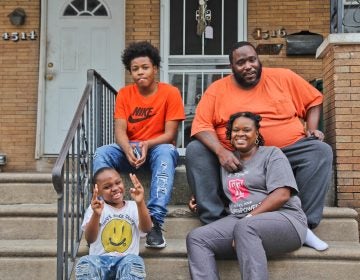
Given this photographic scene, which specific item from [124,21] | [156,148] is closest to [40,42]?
[124,21]

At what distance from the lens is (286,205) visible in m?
3.54

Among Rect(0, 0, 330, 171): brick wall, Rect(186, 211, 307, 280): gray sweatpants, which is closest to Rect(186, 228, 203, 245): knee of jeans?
Rect(186, 211, 307, 280): gray sweatpants

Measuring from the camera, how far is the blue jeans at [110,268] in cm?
323

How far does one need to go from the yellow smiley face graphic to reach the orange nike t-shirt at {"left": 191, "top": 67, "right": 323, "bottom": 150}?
0.93 meters

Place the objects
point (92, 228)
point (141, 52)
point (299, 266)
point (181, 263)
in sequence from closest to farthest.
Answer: point (92, 228), point (299, 266), point (181, 263), point (141, 52)

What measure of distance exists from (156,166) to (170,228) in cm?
52

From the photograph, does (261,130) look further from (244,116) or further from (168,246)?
(168,246)

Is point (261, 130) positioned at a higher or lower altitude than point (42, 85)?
lower

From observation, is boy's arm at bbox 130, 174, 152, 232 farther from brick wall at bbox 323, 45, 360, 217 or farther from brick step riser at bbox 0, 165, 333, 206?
brick wall at bbox 323, 45, 360, 217

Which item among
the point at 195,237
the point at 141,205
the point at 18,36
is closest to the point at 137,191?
the point at 141,205

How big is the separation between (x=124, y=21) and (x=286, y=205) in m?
4.31

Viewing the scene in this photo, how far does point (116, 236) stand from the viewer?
342cm

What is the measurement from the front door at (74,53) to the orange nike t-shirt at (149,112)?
280 centimetres

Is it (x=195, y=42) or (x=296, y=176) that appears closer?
(x=296, y=176)
